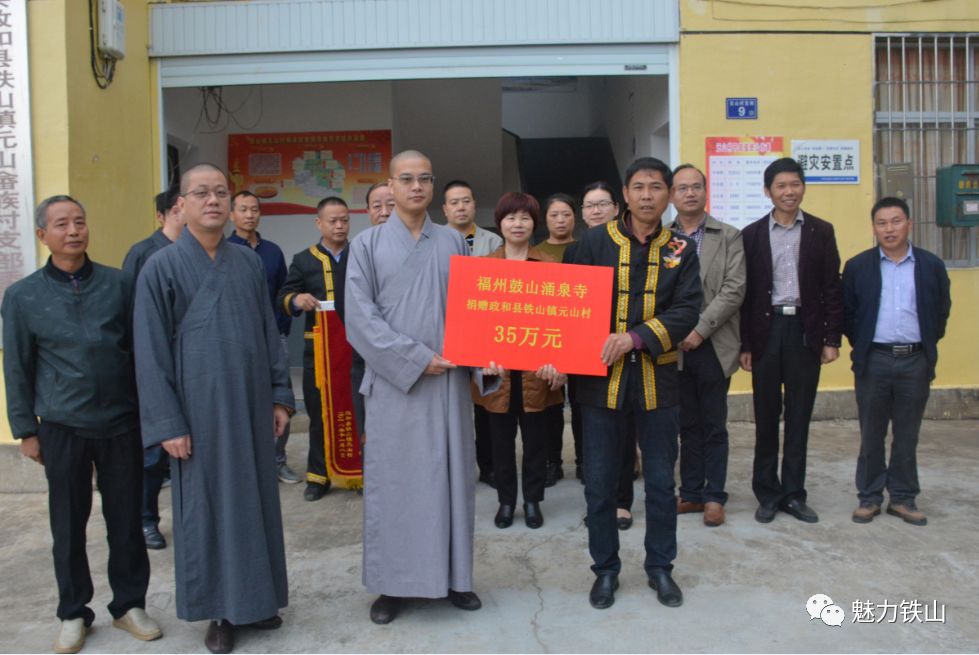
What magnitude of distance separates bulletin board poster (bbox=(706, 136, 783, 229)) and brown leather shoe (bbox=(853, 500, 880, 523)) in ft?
8.01

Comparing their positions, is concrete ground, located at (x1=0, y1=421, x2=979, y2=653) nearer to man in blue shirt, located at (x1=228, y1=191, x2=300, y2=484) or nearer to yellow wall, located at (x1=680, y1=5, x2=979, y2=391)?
man in blue shirt, located at (x1=228, y1=191, x2=300, y2=484)

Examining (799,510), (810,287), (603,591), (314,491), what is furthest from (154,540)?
(810,287)

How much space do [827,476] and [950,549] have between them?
3.94 ft

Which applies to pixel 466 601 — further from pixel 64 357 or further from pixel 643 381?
pixel 64 357

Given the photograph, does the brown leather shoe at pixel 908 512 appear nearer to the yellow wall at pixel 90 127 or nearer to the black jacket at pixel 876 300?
the black jacket at pixel 876 300

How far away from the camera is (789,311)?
13.9 ft

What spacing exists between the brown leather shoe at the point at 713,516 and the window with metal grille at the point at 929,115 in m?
3.35

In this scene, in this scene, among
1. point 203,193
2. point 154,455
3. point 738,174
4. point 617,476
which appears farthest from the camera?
point 738,174

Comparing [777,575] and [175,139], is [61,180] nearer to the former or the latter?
[175,139]

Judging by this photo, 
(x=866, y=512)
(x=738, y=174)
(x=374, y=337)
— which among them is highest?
(x=738, y=174)

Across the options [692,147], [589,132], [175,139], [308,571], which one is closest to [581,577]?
[308,571]

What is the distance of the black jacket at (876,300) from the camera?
4.25m

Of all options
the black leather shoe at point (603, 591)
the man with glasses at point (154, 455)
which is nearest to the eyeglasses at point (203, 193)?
the man with glasses at point (154, 455)

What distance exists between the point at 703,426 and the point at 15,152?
4.14 metres
